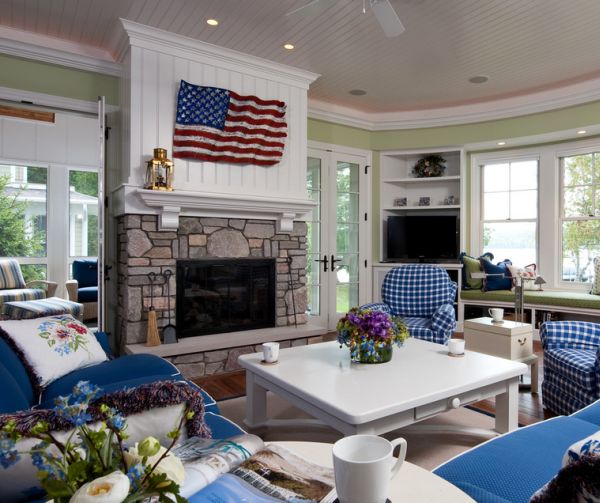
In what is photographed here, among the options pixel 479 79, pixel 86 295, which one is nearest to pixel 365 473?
pixel 479 79

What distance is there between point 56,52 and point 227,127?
150 centimetres

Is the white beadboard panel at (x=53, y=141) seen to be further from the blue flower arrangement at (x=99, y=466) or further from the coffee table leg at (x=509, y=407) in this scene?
the blue flower arrangement at (x=99, y=466)

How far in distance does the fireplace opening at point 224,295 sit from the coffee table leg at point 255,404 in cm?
148

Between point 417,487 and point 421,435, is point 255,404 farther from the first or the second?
point 417,487

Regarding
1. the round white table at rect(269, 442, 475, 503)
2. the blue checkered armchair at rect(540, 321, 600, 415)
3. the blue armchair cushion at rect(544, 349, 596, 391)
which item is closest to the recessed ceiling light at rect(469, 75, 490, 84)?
the blue checkered armchair at rect(540, 321, 600, 415)

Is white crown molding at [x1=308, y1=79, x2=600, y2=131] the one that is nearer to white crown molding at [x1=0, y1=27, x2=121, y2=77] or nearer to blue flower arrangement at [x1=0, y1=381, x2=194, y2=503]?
white crown molding at [x1=0, y1=27, x2=121, y2=77]

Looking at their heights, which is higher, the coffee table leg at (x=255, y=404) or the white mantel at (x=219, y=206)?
the white mantel at (x=219, y=206)

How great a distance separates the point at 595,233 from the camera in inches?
198

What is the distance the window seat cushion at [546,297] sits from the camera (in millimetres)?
4500

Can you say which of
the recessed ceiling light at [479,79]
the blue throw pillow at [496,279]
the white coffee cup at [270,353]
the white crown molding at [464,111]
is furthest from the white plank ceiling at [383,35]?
the white coffee cup at [270,353]

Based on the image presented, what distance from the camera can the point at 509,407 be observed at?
2.35 meters

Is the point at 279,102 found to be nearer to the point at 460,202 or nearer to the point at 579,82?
the point at 460,202

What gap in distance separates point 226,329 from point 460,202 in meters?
3.38

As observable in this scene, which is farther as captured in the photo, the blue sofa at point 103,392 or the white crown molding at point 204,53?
the white crown molding at point 204,53
